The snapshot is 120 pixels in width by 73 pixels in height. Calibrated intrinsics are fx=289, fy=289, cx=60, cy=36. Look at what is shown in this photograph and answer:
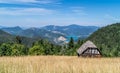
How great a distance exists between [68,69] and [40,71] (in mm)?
631

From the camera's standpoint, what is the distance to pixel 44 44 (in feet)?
288

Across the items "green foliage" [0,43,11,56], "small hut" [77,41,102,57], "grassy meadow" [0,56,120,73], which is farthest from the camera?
"green foliage" [0,43,11,56]

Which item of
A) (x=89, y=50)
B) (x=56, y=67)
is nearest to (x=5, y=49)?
(x=89, y=50)

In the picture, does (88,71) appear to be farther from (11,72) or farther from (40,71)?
(11,72)

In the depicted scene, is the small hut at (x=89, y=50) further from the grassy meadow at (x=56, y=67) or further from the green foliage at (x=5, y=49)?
the grassy meadow at (x=56, y=67)

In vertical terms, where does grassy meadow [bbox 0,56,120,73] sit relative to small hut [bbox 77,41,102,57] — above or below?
above

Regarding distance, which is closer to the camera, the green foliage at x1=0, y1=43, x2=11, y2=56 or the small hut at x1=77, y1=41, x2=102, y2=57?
the small hut at x1=77, y1=41, x2=102, y2=57

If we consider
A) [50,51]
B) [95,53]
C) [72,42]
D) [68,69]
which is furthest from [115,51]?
[68,69]

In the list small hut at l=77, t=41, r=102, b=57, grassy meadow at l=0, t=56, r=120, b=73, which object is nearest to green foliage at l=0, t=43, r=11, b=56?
small hut at l=77, t=41, r=102, b=57

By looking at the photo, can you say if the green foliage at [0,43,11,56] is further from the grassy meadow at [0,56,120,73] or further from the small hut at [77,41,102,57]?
the grassy meadow at [0,56,120,73]

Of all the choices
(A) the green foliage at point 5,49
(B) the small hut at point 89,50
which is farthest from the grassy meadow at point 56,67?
(A) the green foliage at point 5,49

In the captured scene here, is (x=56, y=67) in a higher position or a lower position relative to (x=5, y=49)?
higher

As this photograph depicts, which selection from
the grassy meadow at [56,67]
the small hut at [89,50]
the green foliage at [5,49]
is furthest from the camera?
the green foliage at [5,49]

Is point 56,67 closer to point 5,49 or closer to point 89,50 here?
point 89,50
